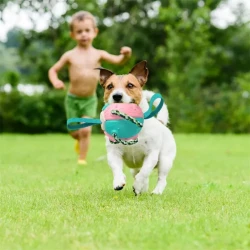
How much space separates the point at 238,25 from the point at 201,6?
14.1 ft

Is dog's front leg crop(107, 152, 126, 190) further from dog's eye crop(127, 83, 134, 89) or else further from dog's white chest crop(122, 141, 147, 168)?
dog's eye crop(127, 83, 134, 89)

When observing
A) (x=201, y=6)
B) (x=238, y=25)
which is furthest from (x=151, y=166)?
(x=238, y=25)

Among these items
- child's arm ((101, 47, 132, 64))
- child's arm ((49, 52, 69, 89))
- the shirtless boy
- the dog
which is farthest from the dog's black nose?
the shirtless boy

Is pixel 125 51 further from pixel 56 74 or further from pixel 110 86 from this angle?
pixel 110 86

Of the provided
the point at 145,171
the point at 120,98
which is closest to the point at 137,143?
the point at 145,171

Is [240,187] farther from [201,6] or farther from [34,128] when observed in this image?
[201,6]

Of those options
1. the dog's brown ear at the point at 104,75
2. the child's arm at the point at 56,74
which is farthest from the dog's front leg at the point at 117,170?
the child's arm at the point at 56,74

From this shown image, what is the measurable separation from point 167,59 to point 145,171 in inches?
1187

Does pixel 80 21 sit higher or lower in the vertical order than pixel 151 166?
higher

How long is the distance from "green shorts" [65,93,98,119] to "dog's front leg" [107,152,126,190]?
4.03m

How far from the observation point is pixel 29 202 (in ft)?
17.5

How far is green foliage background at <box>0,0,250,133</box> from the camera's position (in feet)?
78.0

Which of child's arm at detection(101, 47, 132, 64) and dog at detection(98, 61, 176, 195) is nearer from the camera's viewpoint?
dog at detection(98, 61, 176, 195)

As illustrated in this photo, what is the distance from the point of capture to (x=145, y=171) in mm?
5531
